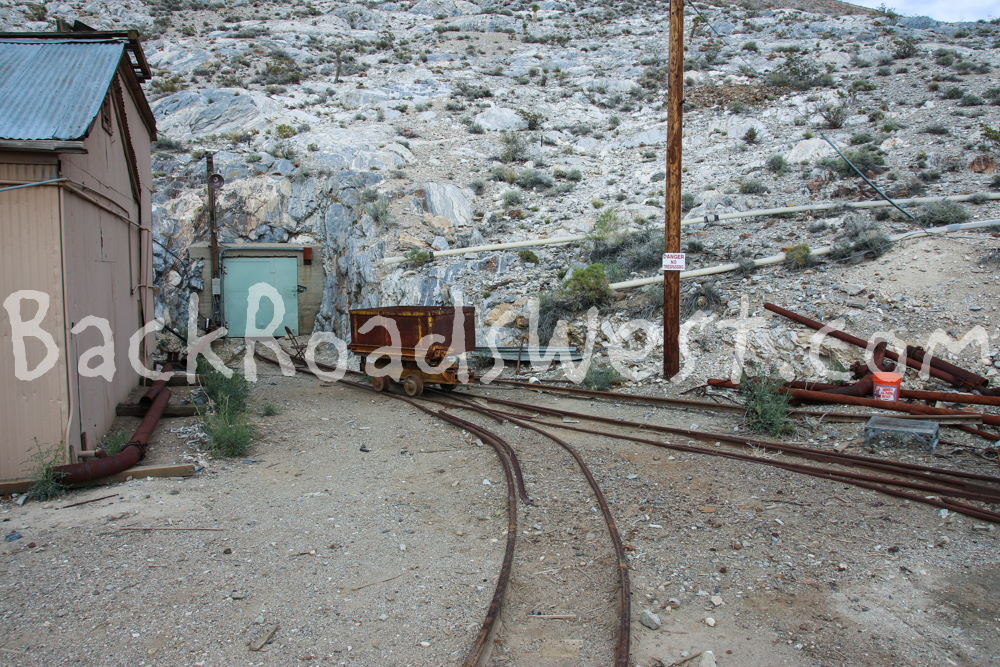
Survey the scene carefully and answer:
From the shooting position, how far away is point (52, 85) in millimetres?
7984

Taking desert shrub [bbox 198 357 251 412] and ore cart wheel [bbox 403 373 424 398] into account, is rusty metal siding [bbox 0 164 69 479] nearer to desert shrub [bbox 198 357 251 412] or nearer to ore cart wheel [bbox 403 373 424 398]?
desert shrub [bbox 198 357 251 412]

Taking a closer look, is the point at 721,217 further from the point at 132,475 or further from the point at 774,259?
the point at 132,475

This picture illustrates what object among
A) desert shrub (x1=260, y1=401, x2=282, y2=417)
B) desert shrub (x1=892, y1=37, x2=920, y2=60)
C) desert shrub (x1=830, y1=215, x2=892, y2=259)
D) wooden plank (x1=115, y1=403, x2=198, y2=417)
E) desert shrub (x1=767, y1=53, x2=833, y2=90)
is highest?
desert shrub (x1=892, y1=37, x2=920, y2=60)

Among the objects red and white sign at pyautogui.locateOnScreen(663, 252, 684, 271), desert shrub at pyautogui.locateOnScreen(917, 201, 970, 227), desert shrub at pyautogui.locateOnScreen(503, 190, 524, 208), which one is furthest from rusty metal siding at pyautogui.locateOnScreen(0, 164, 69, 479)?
desert shrub at pyautogui.locateOnScreen(917, 201, 970, 227)

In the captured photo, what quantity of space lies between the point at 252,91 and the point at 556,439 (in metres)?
31.4

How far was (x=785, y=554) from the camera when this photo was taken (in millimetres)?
5156

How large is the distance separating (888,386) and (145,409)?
12.1 m

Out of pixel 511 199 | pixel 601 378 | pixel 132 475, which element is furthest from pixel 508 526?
pixel 511 199

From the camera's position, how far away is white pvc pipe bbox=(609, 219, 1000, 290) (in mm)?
13008

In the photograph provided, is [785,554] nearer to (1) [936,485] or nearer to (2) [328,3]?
(1) [936,485]

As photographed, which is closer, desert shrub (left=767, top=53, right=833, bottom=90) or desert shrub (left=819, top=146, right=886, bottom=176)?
desert shrub (left=819, top=146, right=886, bottom=176)

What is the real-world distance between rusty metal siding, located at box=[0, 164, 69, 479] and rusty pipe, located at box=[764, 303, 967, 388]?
12.2m

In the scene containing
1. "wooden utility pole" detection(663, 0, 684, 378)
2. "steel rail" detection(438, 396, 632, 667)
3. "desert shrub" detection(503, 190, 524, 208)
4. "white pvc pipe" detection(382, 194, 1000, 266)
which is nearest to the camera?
"steel rail" detection(438, 396, 632, 667)

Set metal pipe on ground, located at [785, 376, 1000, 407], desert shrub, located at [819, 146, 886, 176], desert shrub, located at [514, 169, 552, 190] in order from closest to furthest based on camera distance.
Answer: metal pipe on ground, located at [785, 376, 1000, 407] → desert shrub, located at [819, 146, 886, 176] → desert shrub, located at [514, 169, 552, 190]
